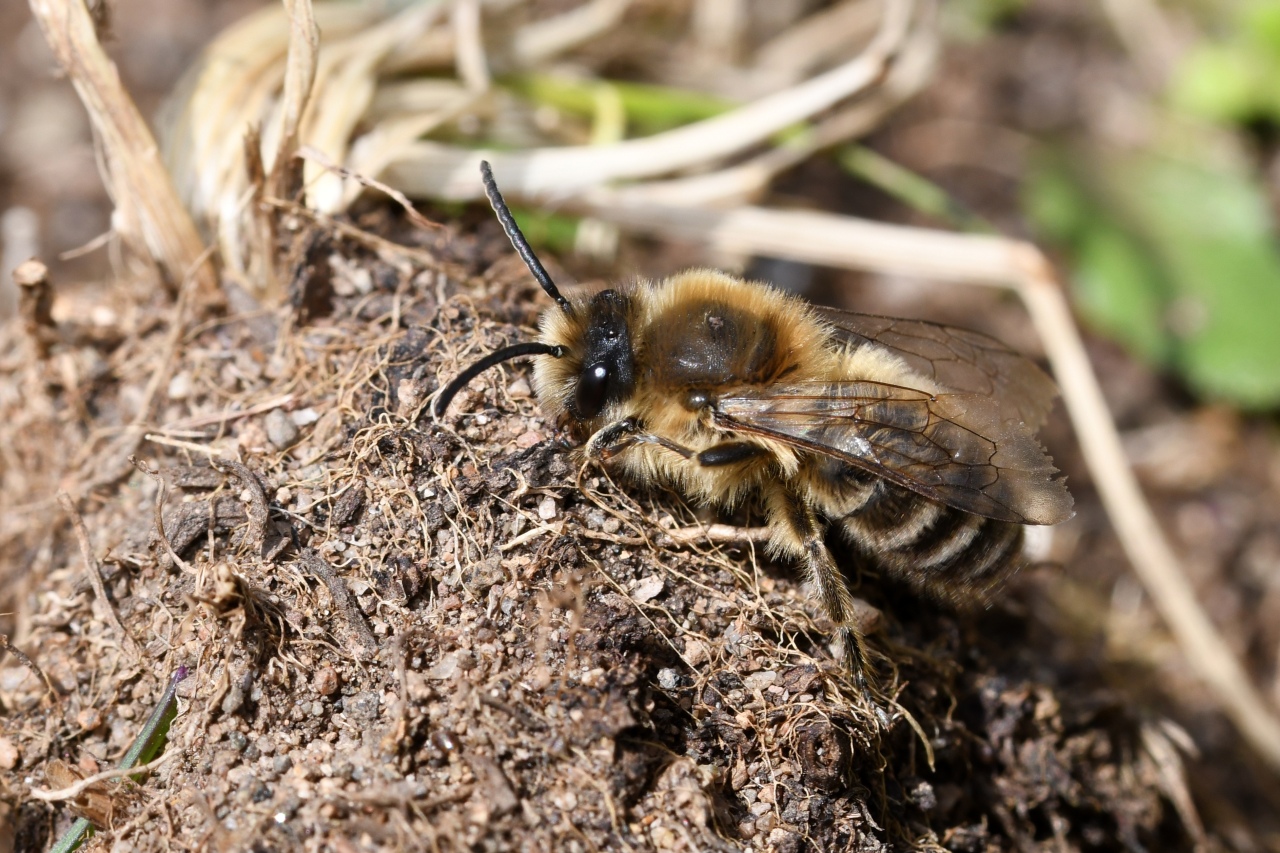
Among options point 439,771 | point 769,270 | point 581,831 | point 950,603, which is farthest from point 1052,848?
point 769,270

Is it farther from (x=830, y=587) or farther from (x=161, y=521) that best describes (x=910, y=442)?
(x=161, y=521)

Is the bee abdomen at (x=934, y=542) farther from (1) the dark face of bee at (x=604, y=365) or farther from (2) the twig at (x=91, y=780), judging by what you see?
(2) the twig at (x=91, y=780)

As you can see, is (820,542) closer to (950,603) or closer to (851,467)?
(851,467)

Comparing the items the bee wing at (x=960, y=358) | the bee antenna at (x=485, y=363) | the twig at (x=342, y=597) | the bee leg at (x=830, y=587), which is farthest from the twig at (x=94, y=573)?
the bee wing at (x=960, y=358)

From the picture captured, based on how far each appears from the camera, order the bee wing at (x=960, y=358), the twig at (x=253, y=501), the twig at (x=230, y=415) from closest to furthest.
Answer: the twig at (x=253, y=501) < the twig at (x=230, y=415) < the bee wing at (x=960, y=358)

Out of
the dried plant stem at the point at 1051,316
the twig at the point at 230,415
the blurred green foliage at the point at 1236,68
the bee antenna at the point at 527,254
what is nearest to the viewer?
the bee antenna at the point at 527,254

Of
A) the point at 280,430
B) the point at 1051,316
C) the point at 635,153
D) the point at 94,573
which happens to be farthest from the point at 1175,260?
the point at 94,573
